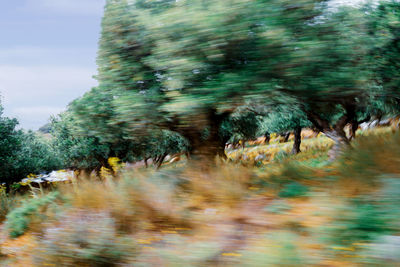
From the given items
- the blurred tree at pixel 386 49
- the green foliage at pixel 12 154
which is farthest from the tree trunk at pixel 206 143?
the green foliage at pixel 12 154

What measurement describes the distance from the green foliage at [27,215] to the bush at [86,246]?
2.75 meters

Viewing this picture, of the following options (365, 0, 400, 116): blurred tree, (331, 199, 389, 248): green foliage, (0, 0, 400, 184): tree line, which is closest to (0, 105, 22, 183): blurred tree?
(0, 0, 400, 184): tree line

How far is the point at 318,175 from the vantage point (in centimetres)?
584

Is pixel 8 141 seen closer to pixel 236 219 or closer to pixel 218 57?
pixel 218 57

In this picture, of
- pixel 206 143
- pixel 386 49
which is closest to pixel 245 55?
pixel 206 143

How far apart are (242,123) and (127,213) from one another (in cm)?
1135

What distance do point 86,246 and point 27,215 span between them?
4.56 metres

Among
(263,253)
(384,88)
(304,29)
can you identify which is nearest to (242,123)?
(384,88)

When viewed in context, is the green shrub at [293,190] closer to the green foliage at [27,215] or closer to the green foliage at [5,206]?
the green foliage at [27,215]

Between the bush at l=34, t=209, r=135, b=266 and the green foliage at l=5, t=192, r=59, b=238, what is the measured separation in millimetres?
2755

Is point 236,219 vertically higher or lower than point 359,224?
lower

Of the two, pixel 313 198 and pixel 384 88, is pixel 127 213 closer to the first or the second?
pixel 313 198

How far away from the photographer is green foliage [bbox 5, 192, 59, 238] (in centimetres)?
780

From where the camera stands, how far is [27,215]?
8.21m
